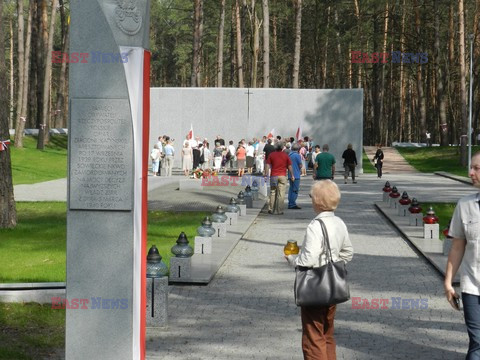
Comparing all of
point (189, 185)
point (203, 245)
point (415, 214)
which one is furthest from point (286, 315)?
point (189, 185)

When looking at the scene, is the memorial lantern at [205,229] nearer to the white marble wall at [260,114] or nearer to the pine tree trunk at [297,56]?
the white marble wall at [260,114]

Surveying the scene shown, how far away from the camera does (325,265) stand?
7.18 meters

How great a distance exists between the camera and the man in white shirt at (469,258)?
6.64 meters

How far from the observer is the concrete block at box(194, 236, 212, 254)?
16.0 metres

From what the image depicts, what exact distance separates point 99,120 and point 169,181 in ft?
86.6

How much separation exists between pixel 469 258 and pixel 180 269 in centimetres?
694

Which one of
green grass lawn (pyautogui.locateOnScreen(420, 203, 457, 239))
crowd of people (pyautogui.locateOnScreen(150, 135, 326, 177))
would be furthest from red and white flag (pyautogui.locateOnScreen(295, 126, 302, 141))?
green grass lawn (pyautogui.locateOnScreen(420, 203, 457, 239))

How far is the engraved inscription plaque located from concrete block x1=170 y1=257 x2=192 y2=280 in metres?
4.94

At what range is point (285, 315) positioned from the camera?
10977 mm

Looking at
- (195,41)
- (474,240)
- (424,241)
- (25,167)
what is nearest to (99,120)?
(474,240)

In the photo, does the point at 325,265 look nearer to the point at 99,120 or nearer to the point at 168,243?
the point at 99,120

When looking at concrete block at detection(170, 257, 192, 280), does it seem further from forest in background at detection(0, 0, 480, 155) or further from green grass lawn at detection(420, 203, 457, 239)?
forest in background at detection(0, 0, 480, 155)

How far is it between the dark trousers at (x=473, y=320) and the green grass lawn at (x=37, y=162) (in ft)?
105

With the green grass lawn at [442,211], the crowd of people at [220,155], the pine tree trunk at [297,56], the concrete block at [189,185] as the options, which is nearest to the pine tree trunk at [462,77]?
the crowd of people at [220,155]
